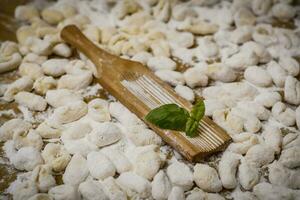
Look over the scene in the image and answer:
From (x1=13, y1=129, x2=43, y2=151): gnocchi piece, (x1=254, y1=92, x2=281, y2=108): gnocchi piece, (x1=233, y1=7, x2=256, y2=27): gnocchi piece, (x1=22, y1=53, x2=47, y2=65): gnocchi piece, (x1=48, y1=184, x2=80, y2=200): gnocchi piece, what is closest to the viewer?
(x1=48, y1=184, x2=80, y2=200): gnocchi piece

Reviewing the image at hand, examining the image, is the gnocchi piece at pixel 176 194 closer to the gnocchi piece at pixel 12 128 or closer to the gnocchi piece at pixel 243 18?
the gnocchi piece at pixel 12 128

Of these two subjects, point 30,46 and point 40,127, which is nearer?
point 40,127

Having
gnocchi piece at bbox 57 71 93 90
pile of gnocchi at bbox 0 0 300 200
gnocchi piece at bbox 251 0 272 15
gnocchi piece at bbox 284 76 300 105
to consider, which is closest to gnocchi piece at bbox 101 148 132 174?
pile of gnocchi at bbox 0 0 300 200

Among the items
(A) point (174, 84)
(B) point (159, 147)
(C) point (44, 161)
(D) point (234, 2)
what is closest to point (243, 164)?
(B) point (159, 147)

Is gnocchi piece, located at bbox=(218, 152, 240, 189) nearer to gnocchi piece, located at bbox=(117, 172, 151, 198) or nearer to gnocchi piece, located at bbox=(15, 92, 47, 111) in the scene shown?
gnocchi piece, located at bbox=(117, 172, 151, 198)

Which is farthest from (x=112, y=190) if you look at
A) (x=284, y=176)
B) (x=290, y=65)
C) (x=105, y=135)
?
(x=290, y=65)

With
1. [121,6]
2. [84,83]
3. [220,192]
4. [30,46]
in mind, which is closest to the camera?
[220,192]

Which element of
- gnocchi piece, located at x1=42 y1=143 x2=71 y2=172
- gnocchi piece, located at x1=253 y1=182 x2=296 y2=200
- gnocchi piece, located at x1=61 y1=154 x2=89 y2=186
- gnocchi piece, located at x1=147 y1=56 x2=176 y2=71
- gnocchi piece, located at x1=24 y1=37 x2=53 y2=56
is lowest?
gnocchi piece, located at x1=253 y1=182 x2=296 y2=200

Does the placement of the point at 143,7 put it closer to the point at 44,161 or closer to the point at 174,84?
the point at 174,84
